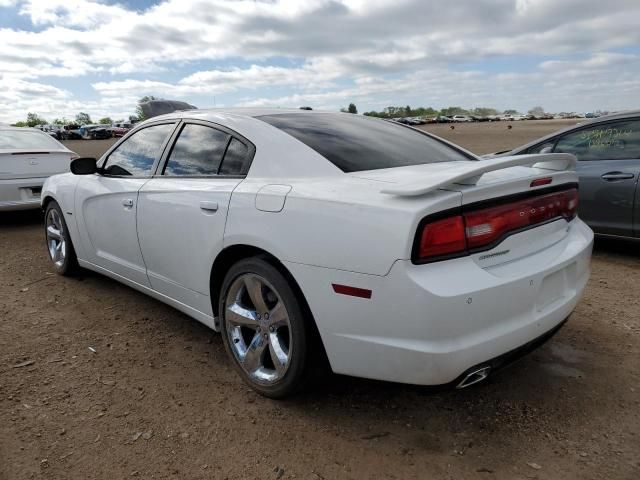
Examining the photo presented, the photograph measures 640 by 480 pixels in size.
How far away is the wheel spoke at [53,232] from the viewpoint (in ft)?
15.6

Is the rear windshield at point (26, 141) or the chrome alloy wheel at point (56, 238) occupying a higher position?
the rear windshield at point (26, 141)

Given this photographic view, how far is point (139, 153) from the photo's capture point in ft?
12.1

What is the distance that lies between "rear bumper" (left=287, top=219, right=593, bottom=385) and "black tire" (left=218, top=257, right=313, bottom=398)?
0.11 metres

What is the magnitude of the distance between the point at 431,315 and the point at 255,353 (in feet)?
3.58

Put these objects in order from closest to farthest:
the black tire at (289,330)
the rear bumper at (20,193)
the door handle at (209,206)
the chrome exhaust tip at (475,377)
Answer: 1. the chrome exhaust tip at (475,377)
2. the black tire at (289,330)
3. the door handle at (209,206)
4. the rear bumper at (20,193)

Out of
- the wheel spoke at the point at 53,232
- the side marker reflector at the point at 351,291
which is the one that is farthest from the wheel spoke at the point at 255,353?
the wheel spoke at the point at 53,232

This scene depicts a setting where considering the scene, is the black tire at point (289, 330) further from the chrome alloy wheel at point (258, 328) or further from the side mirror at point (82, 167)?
the side mirror at point (82, 167)

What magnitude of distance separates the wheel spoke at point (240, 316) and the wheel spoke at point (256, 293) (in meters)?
0.07

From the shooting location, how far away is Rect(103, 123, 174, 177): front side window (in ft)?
11.4

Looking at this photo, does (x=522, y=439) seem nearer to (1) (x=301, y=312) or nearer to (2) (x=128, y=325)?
(1) (x=301, y=312)

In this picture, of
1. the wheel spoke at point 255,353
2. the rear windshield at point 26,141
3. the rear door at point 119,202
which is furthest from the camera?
the rear windshield at point 26,141

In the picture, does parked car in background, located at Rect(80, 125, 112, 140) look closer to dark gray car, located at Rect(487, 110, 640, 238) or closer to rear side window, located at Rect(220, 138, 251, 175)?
dark gray car, located at Rect(487, 110, 640, 238)

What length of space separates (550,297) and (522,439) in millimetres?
652

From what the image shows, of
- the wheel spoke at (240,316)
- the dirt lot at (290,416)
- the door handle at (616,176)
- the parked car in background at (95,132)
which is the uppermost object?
the door handle at (616,176)
